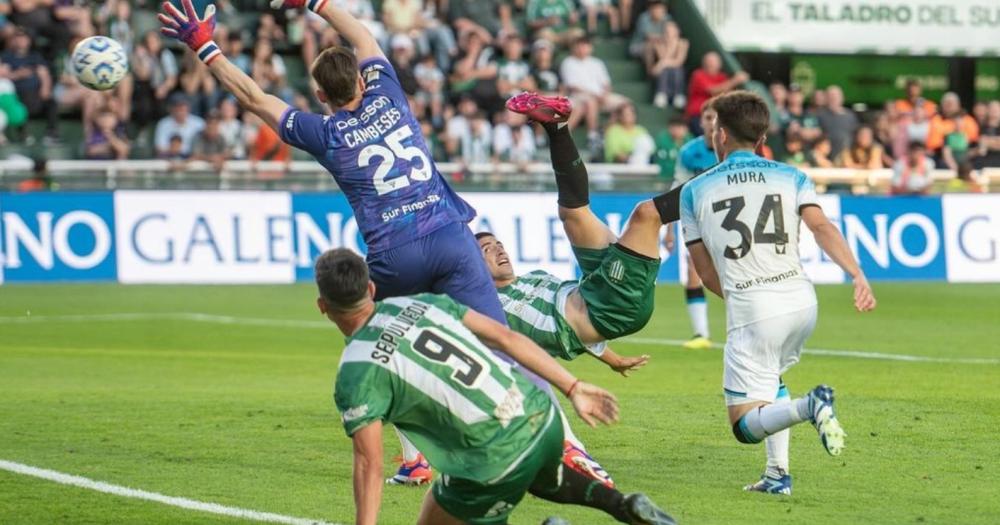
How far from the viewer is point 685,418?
38.0ft

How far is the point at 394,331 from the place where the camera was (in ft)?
20.7

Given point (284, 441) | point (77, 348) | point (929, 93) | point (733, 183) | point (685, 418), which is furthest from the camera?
point (929, 93)

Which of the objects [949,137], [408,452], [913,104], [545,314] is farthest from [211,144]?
[408,452]

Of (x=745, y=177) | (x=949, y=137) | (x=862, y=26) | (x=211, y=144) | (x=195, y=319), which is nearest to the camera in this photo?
(x=745, y=177)

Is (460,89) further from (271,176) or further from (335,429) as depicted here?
(335,429)

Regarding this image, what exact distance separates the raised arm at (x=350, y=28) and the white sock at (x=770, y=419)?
260 centimetres

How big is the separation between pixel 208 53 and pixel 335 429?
3.34 meters

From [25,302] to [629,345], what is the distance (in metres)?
7.83

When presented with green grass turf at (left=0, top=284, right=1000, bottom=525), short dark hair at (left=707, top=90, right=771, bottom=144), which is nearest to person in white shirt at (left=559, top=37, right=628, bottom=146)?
green grass turf at (left=0, top=284, right=1000, bottom=525)

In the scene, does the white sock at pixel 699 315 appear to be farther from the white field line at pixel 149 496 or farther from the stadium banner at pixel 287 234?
the white field line at pixel 149 496

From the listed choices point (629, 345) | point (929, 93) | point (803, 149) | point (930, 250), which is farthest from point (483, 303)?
point (929, 93)

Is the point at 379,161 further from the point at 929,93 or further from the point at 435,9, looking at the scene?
the point at 929,93

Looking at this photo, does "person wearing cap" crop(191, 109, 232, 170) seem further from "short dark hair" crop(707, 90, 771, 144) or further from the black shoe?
the black shoe

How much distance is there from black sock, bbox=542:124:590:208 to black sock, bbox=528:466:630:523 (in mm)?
3330
